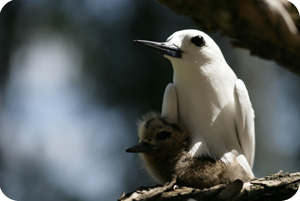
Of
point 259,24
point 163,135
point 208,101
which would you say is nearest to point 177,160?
point 163,135

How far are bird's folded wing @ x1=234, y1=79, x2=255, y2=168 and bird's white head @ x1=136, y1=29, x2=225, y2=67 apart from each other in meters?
0.11

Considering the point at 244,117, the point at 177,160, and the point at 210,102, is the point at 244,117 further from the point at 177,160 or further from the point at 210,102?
the point at 177,160

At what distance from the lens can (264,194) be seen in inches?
41.4

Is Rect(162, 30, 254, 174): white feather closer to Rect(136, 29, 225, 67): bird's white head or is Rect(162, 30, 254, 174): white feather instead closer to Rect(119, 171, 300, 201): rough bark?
Rect(136, 29, 225, 67): bird's white head

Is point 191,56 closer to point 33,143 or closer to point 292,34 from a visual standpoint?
point 292,34

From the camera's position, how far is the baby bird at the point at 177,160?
1136 mm

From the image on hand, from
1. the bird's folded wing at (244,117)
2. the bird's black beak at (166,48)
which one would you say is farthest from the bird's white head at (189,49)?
the bird's folded wing at (244,117)

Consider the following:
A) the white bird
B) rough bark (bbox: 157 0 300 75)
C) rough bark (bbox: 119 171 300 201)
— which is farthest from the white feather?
rough bark (bbox: 157 0 300 75)

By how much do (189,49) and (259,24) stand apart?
1.51 feet

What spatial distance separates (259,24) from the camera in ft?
2.34

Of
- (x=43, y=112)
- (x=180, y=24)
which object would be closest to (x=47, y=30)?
(x=43, y=112)

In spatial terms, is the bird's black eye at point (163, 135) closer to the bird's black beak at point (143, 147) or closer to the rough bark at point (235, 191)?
the bird's black beak at point (143, 147)

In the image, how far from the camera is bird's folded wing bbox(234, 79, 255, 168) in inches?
46.8

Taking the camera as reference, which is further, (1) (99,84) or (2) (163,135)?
(1) (99,84)
